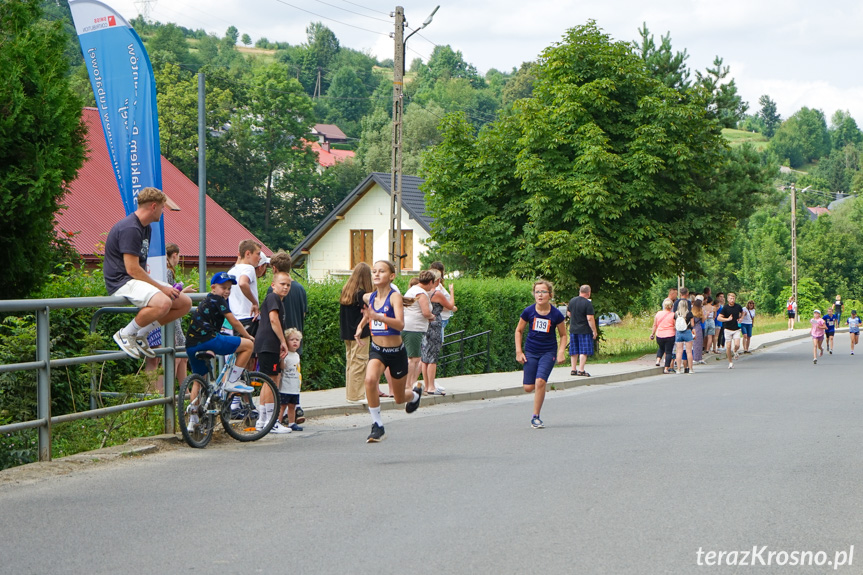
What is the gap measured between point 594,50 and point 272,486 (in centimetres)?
2405

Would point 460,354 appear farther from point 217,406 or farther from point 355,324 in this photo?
point 217,406

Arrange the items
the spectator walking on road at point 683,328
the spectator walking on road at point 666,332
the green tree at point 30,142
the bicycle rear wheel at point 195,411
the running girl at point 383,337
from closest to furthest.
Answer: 1. the bicycle rear wheel at point 195,411
2. the green tree at point 30,142
3. the running girl at point 383,337
4. the spectator walking on road at point 683,328
5. the spectator walking on road at point 666,332

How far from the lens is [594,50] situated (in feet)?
96.3

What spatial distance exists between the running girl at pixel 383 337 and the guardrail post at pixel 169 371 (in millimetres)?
1885

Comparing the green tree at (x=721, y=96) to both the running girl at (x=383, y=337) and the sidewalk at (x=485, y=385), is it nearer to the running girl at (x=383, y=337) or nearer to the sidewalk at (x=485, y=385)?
the sidewalk at (x=485, y=385)

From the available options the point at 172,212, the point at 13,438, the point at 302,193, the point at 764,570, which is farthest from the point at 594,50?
the point at 302,193

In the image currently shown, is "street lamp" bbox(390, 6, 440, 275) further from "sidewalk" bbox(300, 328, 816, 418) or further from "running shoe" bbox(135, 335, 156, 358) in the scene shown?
"running shoe" bbox(135, 335, 156, 358)

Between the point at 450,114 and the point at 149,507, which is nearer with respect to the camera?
the point at 149,507

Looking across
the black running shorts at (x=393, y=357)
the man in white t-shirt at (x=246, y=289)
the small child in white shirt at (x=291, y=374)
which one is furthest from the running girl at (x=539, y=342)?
the man in white t-shirt at (x=246, y=289)

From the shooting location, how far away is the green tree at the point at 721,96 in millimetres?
32312

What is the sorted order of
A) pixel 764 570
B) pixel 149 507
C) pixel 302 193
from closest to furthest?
pixel 764 570 < pixel 149 507 < pixel 302 193

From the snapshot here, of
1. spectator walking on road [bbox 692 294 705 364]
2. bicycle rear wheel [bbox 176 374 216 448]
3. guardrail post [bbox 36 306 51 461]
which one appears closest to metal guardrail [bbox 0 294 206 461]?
guardrail post [bbox 36 306 51 461]

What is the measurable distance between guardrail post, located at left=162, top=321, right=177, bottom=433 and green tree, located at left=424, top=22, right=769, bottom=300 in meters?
18.3

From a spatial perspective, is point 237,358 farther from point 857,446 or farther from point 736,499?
point 857,446
